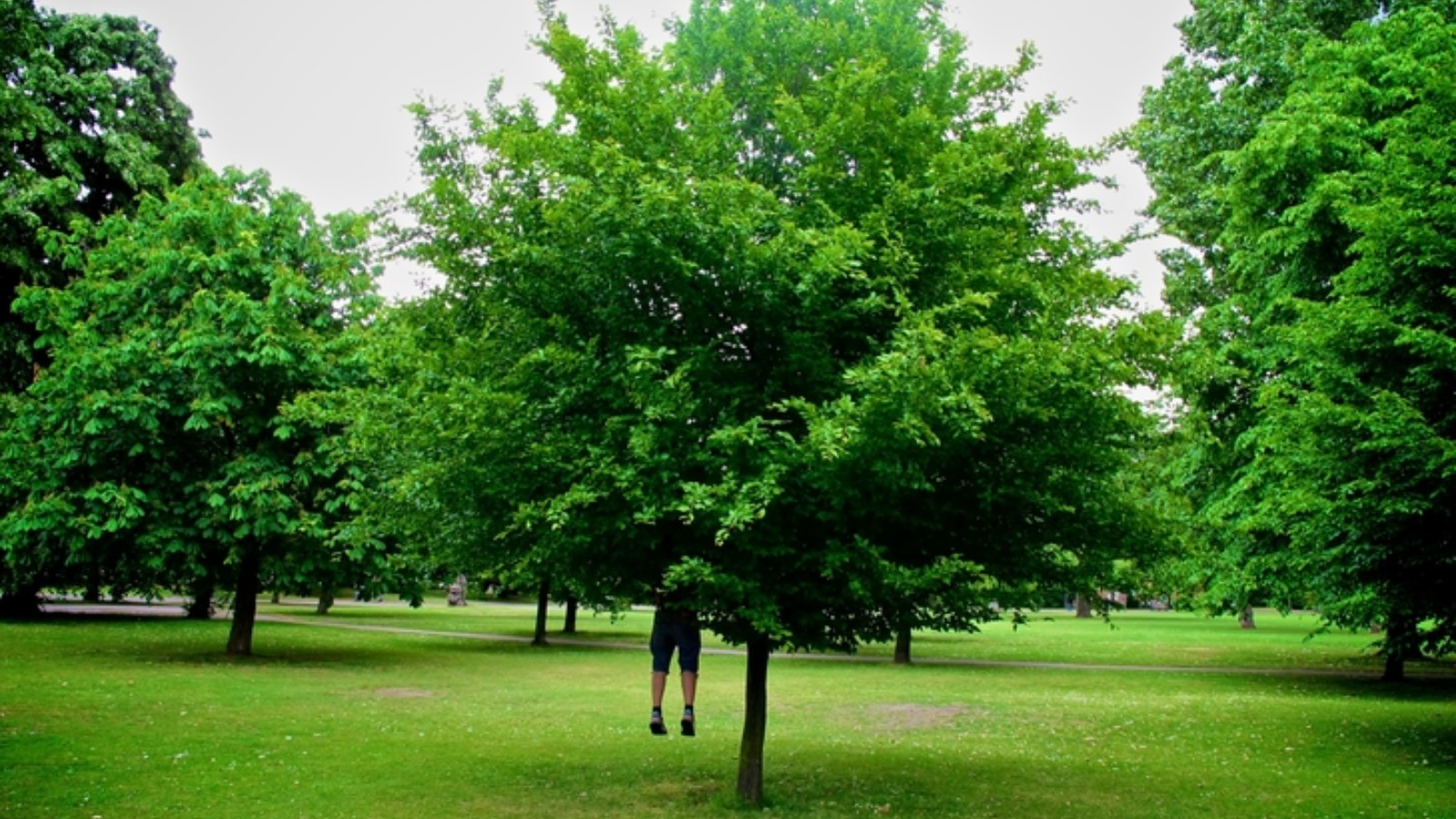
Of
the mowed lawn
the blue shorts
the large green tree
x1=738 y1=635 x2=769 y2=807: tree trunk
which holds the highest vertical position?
the large green tree

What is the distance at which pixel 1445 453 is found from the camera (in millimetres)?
12281

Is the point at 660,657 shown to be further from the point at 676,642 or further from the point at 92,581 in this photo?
the point at 92,581

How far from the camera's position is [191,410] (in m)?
22.2

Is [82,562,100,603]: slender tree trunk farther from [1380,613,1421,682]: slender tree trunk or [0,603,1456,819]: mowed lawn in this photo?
[1380,613,1421,682]: slender tree trunk

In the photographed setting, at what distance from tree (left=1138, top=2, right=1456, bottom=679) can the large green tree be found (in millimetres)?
25976

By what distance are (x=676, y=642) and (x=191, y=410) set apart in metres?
15.9

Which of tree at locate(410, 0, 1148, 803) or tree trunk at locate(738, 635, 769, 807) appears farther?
tree trunk at locate(738, 635, 769, 807)

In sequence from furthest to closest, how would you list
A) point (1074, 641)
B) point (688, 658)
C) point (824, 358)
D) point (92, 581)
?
1. point (1074, 641)
2. point (92, 581)
3. point (688, 658)
4. point (824, 358)

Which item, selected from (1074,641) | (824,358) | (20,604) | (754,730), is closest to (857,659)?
(1074,641)

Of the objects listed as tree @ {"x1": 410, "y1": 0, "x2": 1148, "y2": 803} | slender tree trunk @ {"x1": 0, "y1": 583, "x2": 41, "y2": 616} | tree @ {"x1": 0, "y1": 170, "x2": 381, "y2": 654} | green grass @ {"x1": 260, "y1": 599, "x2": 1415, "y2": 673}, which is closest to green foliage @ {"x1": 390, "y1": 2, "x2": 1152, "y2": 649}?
tree @ {"x1": 410, "y1": 0, "x2": 1148, "y2": 803}

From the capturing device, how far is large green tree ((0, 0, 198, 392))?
26750mm

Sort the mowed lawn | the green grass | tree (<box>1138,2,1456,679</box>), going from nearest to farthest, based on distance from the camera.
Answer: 1. the mowed lawn
2. tree (<box>1138,2,1456,679</box>)
3. the green grass

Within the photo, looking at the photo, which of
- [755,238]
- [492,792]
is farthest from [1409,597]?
[492,792]

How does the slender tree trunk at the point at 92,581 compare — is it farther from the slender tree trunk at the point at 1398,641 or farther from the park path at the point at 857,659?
the slender tree trunk at the point at 1398,641
